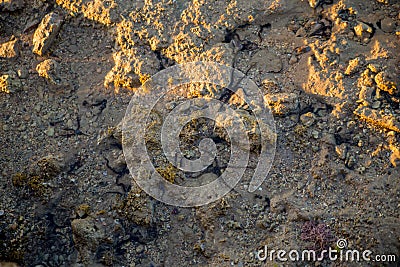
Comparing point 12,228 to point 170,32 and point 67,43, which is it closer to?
point 67,43

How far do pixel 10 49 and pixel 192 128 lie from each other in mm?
2416

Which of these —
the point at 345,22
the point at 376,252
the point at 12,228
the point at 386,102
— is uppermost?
the point at 345,22

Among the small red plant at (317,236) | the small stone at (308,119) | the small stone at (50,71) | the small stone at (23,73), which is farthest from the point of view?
the small stone at (23,73)

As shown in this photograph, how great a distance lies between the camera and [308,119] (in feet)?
14.0

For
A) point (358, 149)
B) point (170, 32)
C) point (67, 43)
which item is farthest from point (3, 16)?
point (358, 149)

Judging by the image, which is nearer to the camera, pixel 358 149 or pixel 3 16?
pixel 358 149

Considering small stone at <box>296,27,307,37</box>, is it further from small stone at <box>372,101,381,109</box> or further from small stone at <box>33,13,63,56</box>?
small stone at <box>33,13,63,56</box>

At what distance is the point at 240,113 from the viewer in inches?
170

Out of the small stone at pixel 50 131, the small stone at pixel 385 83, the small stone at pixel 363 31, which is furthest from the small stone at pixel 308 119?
the small stone at pixel 50 131

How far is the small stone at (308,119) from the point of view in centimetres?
425

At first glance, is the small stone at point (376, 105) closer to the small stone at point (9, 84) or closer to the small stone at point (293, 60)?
the small stone at point (293, 60)

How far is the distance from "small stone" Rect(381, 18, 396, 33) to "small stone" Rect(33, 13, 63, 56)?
141 inches

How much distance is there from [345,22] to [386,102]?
99 cm

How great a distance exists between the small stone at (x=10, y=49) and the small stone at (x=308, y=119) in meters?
3.34
